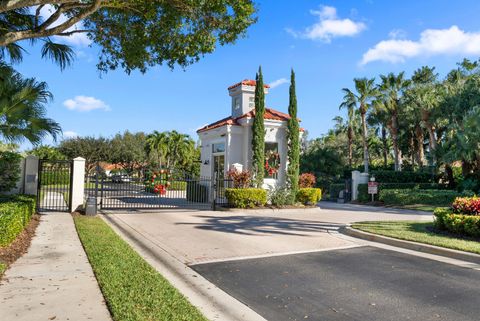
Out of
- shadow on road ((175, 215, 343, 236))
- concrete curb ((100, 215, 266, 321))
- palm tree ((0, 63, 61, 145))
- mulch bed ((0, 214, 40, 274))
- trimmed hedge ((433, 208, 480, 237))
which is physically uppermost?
palm tree ((0, 63, 61, 145))

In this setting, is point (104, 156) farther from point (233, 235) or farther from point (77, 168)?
point (233, 235)

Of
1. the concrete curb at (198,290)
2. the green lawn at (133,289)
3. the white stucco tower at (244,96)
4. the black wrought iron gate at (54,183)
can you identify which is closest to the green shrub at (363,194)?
the white stucco tower at (244,96)

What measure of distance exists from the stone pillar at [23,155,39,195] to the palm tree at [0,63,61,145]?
3.66 meters

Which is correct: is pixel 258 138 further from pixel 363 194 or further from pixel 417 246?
pixel 417 246

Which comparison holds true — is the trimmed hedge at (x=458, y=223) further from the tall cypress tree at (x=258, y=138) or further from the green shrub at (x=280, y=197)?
the tall cypress tree at (x=258, y=138)

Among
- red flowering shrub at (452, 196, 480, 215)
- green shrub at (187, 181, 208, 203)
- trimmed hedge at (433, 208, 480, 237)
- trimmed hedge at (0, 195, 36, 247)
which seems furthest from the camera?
green shrub at (187, 181, 208, 203)

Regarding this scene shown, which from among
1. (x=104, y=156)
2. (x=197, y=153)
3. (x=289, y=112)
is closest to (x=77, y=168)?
(x=289, y=112)

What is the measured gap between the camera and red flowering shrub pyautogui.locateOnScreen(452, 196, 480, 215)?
10.1 meters

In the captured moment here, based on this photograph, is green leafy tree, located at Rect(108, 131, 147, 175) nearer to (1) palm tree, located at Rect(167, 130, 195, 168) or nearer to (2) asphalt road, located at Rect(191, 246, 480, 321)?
(1) palm tree, located at Rect(167, 130, 195, 168)

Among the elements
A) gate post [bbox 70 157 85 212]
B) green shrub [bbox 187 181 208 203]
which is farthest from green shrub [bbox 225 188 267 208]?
gate post [bbox 70 157 85 212]

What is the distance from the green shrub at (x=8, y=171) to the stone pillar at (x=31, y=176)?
2.38 feet

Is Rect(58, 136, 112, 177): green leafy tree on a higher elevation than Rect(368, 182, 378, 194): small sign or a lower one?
higher

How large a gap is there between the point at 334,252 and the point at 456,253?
246 cm

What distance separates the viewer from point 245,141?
18.6 m
